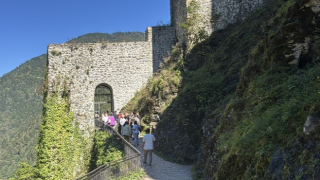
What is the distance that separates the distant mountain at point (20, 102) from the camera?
7081 centimetres

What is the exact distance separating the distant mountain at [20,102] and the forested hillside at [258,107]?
189ft

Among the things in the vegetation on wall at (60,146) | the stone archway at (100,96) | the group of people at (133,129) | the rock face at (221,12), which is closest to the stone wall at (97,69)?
the vegetation on wall at (60,146)

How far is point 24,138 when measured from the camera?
230 ft

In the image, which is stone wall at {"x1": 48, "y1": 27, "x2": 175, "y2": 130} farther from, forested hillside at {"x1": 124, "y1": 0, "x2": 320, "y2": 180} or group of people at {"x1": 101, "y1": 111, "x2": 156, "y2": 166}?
forested hillside at {"x1": 124, "y1": 0, "x2": 320, "y2": 180}

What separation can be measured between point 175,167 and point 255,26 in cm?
749

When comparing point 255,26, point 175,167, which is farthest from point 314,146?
point 255,26

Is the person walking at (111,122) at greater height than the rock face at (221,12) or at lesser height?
lesser

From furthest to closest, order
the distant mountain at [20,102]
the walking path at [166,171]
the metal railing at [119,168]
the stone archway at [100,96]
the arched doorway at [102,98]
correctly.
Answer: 1. the distant mountain at [20,102]
2. the arched doorway at [102,98]
3. the stone archway at [100,96]
4. the walking path at [166,171]
5. the metal railing at [119,168]

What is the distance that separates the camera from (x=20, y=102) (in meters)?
78.6

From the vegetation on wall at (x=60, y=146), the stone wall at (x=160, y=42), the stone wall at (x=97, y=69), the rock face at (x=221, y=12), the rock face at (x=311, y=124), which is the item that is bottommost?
the vegetation on wall at (x=60, y=146)

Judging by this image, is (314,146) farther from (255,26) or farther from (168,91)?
(168,91)

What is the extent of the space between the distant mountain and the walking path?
59.6 meters

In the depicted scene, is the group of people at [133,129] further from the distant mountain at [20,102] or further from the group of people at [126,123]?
the distant mountain at [20,102]

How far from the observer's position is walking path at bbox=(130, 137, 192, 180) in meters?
11.0
